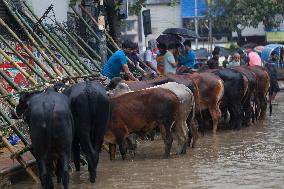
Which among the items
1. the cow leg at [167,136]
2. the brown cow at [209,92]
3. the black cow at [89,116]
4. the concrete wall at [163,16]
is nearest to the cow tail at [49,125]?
the black cow at [89,116]

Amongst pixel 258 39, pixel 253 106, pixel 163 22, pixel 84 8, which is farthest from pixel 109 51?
pixel 163 22

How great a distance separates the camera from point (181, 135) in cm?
Result: 1179

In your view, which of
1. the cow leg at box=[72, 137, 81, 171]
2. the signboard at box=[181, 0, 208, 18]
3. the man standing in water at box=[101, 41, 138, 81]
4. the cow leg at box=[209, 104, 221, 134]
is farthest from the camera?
the signboard at box=[181, 0, 208, 18]

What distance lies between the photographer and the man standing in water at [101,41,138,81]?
1263 centimetres

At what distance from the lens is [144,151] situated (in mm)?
12484

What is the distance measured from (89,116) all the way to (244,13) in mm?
37060

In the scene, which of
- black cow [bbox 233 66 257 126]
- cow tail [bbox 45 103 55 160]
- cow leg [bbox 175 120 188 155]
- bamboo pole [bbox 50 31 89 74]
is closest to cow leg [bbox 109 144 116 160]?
cow leg [bbox 175 120 188 155]

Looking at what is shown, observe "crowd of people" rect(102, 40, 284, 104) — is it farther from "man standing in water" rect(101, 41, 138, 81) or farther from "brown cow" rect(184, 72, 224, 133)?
"brown cow" rect(184, 72, 224, 133)

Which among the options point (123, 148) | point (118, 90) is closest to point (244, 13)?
point (118, 90)

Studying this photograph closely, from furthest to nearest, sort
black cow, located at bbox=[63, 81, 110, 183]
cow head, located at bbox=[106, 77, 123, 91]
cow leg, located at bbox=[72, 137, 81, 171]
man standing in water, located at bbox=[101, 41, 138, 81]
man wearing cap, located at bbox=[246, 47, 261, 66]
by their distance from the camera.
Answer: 1. man wearing cap, located at bbox=[246, 47, 261, 66]
2. man standing in water, located at bbox=[101, 41, 138, 81]
3. cow head, located at bbox=[106, 77, 123, 91]
4. cow leg, located at bbox=[72, 137, 81, 171]
5. black cow, located at bbox=[63, 81, 110, 183]

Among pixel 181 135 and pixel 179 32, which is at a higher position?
pixel 179 32

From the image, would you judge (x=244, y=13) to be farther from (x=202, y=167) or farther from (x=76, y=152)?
(x=76, y=152)

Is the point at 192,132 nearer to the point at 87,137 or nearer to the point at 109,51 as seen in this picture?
the point at 87,137

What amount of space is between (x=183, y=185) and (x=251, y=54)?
12184 millimetres
